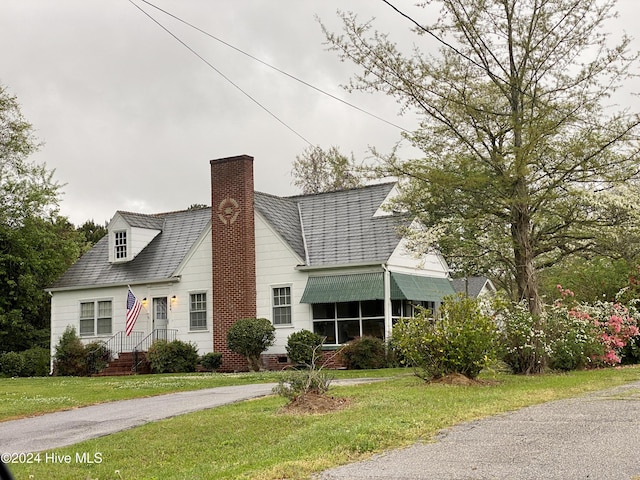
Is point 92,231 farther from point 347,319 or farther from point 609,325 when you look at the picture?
point 609,325

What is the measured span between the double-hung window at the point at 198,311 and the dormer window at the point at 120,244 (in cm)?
494

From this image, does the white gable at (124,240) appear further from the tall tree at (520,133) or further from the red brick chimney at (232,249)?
the tall tree at (520,133)

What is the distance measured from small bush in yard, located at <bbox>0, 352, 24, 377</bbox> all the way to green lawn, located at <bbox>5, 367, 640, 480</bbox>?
65.4 feet

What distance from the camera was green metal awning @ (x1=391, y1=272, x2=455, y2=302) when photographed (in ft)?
82.8

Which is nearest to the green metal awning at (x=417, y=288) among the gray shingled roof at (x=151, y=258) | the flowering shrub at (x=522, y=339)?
the flowering shrub at (x=522, y=339)

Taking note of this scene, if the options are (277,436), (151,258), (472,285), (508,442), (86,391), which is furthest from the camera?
(472,285)

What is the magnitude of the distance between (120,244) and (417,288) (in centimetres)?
1319

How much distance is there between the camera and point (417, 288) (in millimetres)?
26281

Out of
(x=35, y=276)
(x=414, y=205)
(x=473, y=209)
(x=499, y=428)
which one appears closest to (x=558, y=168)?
(x=473, y=209)

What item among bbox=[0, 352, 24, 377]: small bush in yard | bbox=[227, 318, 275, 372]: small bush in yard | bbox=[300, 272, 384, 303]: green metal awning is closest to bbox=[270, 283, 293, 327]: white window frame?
bbox=[227, 318, 275, 372]: small bush in yard

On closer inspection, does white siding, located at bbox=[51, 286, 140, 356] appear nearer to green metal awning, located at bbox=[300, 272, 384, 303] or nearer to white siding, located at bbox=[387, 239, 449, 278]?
green metal awning, located at bbox=[300, 272, 384, 303]

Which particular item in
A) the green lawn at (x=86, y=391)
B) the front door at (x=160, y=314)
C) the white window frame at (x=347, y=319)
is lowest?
the green lawn at (x=86, y=391)

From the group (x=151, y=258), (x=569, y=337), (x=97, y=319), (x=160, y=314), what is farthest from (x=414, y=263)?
(x=97, y=319)

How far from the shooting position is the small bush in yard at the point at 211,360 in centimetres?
2675
